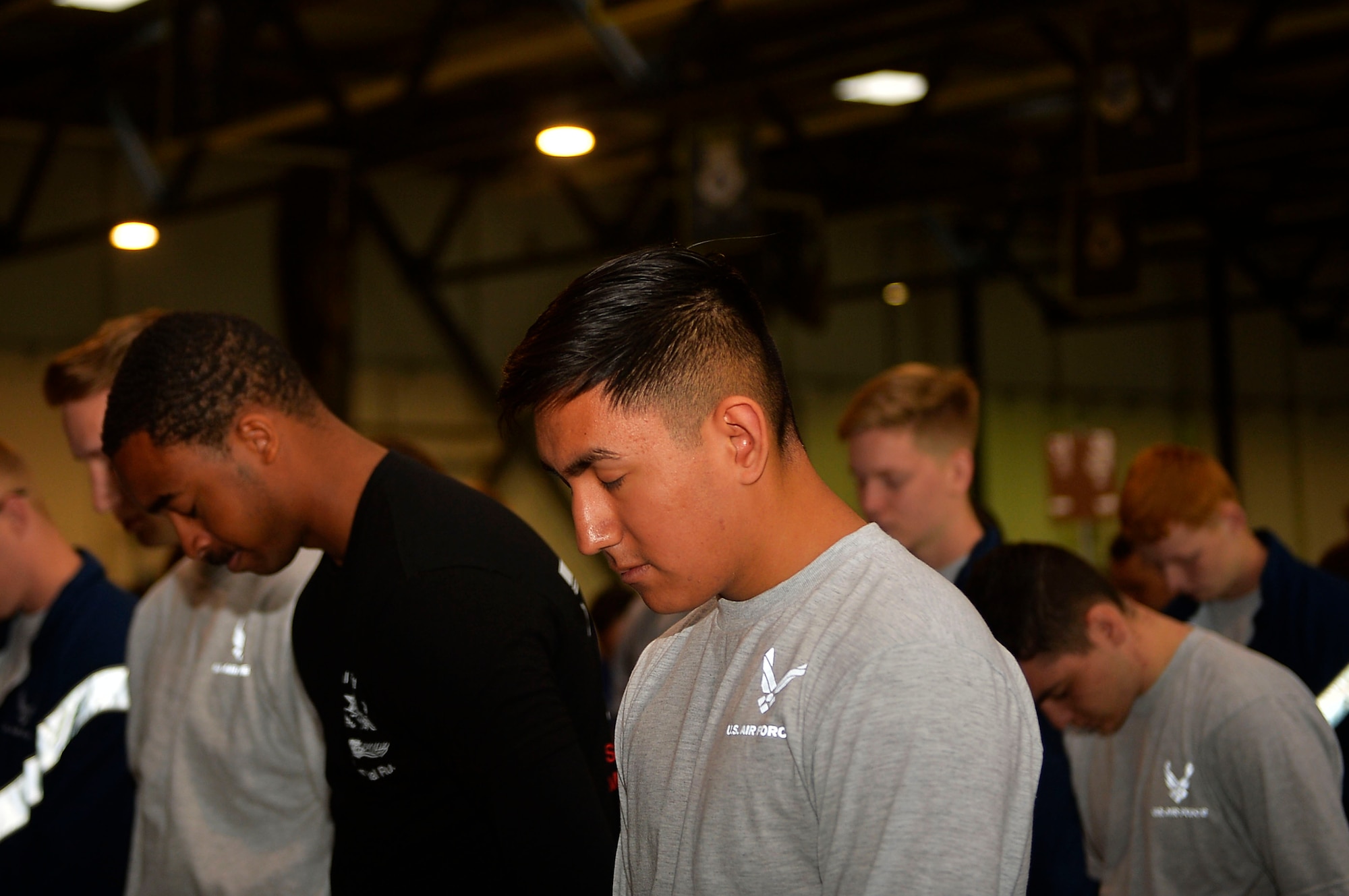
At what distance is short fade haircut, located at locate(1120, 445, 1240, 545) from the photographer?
3.46 m

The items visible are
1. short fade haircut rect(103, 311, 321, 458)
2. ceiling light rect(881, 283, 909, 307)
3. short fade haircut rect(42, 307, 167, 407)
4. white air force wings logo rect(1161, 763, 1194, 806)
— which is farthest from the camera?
ceiling light rect(881, 283, 909, 307)

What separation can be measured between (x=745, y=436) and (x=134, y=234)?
22.6 feet

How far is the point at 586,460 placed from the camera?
1.36 m

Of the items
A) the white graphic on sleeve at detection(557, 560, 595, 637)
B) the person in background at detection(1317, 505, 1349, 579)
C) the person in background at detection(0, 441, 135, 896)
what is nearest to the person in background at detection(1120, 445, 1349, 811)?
the person in background at detection(1317, 505, 1349, 579)

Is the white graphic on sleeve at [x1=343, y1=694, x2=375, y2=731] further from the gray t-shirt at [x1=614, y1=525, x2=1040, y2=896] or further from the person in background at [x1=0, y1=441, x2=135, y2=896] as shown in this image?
the person in background at [x1=0, y1=441, x2=135, y2=896]

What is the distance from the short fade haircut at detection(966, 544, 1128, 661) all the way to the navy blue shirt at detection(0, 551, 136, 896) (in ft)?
5.73

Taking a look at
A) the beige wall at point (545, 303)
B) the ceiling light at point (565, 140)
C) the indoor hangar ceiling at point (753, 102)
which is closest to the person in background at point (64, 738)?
the indoor hangar ceiling at point (753, 102)

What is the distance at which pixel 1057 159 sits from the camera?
9875 mm

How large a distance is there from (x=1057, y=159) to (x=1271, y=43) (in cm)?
159

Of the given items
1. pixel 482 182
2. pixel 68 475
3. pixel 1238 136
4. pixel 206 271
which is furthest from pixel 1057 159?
pixel 68 475

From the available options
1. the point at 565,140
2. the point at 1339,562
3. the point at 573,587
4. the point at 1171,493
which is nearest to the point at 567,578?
the point at 573,587

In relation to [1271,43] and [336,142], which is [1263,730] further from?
[1271,43]

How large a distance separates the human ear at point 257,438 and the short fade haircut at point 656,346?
0.68 metres

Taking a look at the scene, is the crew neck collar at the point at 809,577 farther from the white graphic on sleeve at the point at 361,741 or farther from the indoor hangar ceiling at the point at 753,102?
→ the indoor hangar ceiling at the point at 753,102
